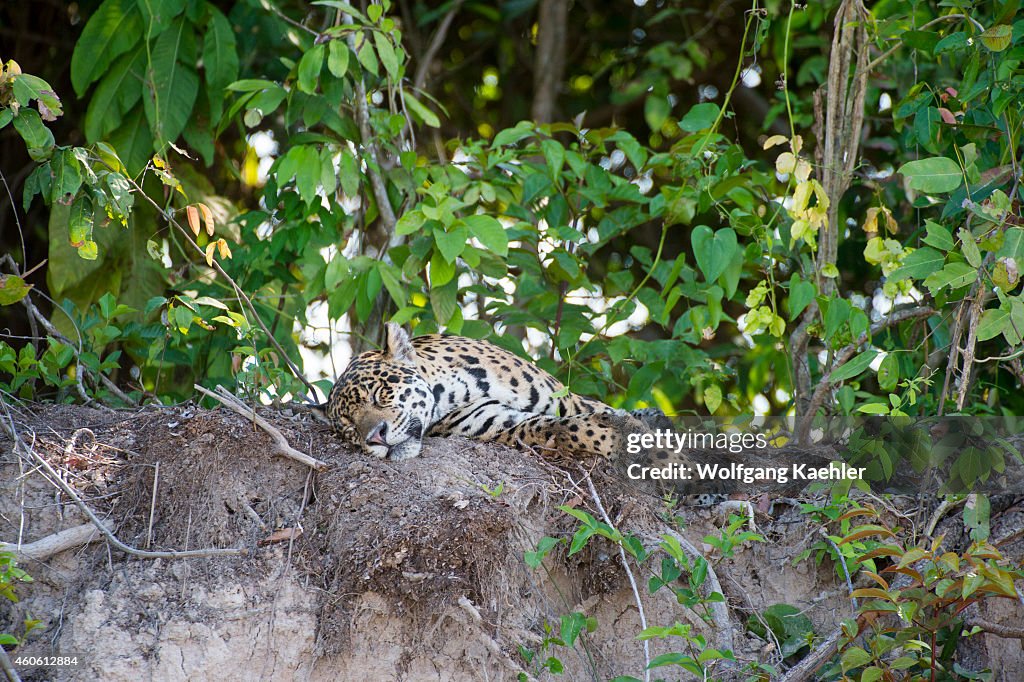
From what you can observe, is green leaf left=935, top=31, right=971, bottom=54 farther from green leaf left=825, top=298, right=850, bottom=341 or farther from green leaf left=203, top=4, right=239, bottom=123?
green leaf left=203, top=4, right=239, bottom=123

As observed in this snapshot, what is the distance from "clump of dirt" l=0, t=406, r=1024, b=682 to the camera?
489cm

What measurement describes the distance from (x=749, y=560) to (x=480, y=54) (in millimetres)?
7245

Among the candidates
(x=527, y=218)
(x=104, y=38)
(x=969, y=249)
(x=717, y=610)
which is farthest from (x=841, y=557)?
(x=104, y=38)

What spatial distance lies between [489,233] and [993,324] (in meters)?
2.69

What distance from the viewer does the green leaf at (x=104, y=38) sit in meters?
7.30

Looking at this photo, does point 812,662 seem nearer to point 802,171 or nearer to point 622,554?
point 622,554

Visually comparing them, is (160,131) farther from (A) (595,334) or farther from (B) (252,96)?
(A) (595,334)

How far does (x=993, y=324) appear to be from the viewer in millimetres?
4895

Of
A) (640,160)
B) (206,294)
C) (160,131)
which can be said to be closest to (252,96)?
(160,131)

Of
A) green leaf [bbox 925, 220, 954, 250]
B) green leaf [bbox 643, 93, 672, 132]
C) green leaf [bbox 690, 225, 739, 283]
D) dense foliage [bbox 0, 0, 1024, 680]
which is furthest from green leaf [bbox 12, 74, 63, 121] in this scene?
green leaf [bbox 643, 93, 672, 132]

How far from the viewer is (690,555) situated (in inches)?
203

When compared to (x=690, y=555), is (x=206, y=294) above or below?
above

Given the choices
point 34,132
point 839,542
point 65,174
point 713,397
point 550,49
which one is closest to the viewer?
point 839,542

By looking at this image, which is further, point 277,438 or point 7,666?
point 277,438
